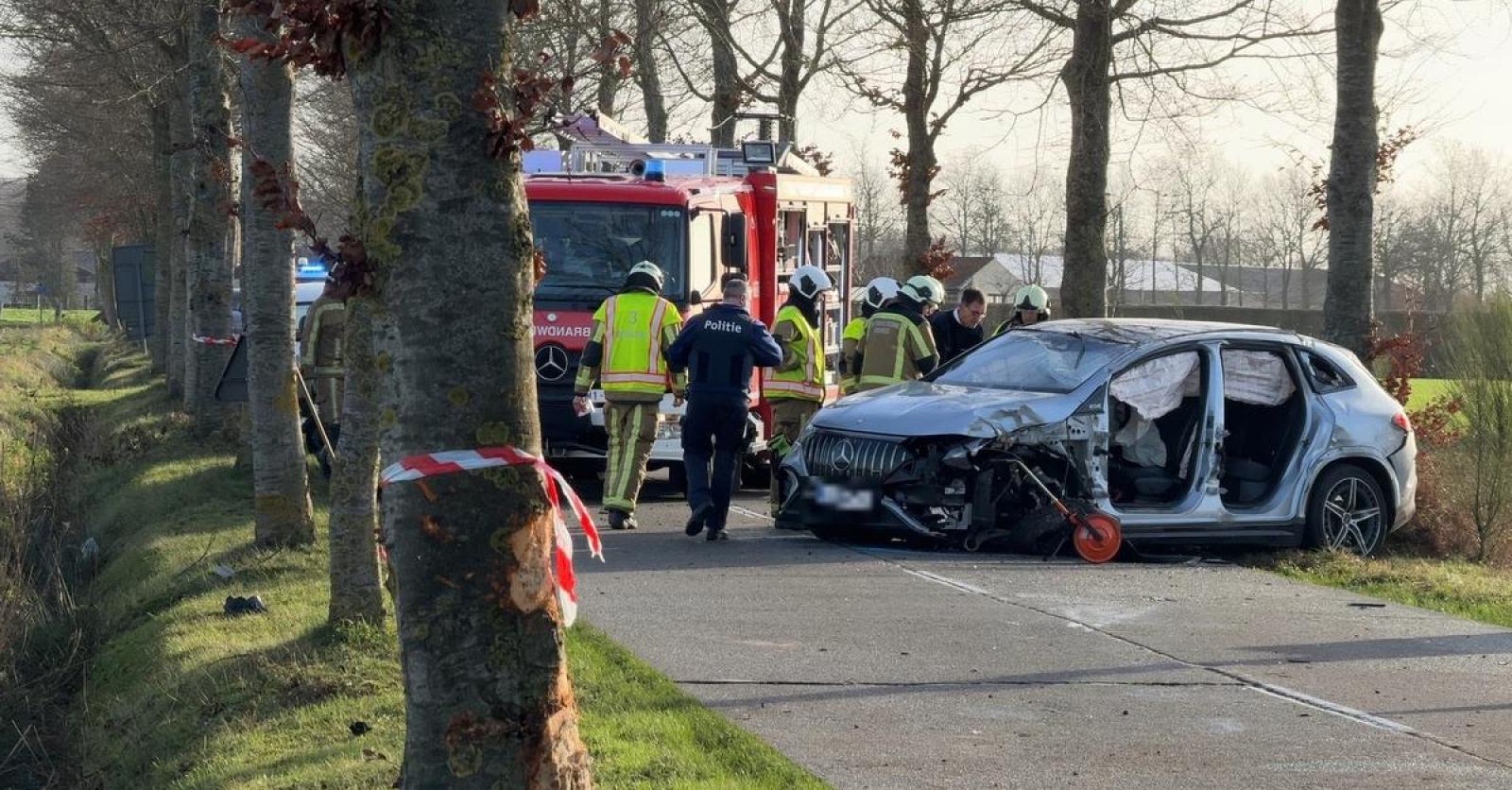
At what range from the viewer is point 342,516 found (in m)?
8.00

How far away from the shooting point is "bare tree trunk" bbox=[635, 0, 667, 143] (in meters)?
24.9

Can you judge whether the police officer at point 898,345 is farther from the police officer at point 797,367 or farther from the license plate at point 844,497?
the license plate at point 844,497

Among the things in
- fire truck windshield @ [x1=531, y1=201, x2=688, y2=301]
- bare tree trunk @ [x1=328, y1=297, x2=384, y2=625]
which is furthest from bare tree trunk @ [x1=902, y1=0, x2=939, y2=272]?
bare tree trunk @ [x1=328, y1=297, x2=384, y2=625]

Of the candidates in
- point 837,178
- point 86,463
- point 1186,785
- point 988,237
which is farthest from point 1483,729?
point 988,237

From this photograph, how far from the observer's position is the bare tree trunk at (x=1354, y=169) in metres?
14.7

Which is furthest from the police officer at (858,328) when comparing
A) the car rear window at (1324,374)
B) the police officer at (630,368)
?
the car rear window at (1324,374)

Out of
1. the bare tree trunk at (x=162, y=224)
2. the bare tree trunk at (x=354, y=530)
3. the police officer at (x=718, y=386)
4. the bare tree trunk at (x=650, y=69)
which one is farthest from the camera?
the bare tree trunk at (x=162, y=224)

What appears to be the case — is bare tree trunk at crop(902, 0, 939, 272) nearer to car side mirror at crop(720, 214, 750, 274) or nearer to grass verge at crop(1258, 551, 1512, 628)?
car side mirror at crop(720, 214, 750, 274)

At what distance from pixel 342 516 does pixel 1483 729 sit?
4.84 m

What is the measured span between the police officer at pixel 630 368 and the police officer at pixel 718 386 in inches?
16.6

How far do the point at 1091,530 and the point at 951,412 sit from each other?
1.10 m

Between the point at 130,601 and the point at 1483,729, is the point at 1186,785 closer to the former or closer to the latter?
the point at 1483,729

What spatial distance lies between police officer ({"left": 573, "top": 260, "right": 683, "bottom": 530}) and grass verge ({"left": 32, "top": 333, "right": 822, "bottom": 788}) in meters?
2.13

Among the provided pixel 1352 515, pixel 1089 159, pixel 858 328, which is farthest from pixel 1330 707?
pixel 1089 159
